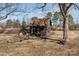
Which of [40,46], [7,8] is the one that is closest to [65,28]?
[40,46]

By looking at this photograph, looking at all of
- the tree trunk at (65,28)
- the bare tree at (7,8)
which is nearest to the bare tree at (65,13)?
the tree trunk at (65,28)

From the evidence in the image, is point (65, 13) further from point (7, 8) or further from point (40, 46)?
point (7, 8)

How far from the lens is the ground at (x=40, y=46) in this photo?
1.48 meters

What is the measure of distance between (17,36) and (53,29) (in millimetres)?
293

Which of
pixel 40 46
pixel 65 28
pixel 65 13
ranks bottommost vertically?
pixel 40 46

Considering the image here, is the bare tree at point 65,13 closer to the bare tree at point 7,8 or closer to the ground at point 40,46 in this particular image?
the ground at point 40,46

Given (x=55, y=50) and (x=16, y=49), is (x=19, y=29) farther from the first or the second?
(x=55, y=50)

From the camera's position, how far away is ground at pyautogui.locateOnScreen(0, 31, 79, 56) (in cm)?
148

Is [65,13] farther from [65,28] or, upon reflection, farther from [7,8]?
[7,8]

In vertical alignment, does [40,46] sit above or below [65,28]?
below

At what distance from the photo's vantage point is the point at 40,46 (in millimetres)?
1489

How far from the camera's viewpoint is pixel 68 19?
1487 millimetres

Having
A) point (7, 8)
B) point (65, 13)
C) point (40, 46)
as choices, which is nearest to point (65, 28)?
point (65, 13)

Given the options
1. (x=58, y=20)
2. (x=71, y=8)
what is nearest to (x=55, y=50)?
(x=58, y=20)
